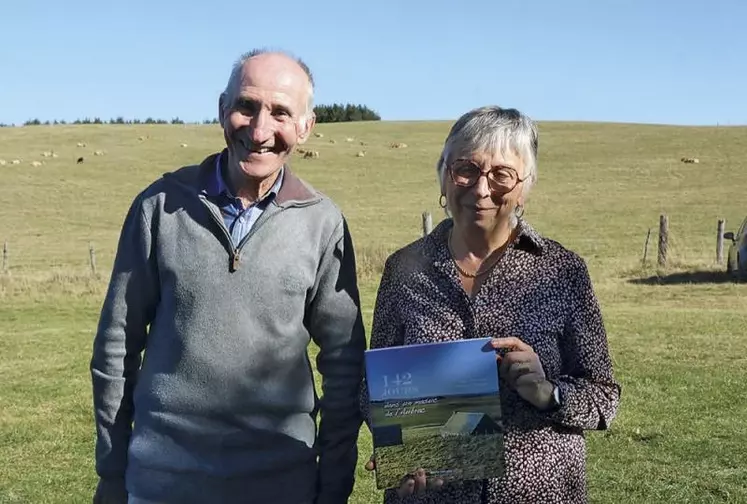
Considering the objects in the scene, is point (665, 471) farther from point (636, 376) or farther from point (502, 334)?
point (502, 334)

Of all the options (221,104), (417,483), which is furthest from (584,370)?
(221,104)

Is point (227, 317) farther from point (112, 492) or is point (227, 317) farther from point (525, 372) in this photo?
point (525, 372)

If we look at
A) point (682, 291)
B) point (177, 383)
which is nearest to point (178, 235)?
point (177, 383)

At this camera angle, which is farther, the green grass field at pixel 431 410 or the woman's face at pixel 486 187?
the woman's face at pixel 486 187

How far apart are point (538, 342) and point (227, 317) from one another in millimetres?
846

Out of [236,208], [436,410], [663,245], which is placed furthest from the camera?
[663,245]

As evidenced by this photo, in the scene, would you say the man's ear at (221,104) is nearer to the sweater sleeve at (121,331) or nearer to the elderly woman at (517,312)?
the sweater sleeve at (121,331)

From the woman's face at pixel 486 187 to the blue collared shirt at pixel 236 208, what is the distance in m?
0.52

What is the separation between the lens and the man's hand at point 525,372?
7.77ft

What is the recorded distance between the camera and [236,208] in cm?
262

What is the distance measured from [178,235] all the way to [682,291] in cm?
1426

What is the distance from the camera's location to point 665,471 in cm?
599

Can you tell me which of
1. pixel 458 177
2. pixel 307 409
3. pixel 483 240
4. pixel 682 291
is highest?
pixel 458 177

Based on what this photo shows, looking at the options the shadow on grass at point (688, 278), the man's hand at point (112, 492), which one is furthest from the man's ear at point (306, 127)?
the shadow on grass at point (688, 278)
